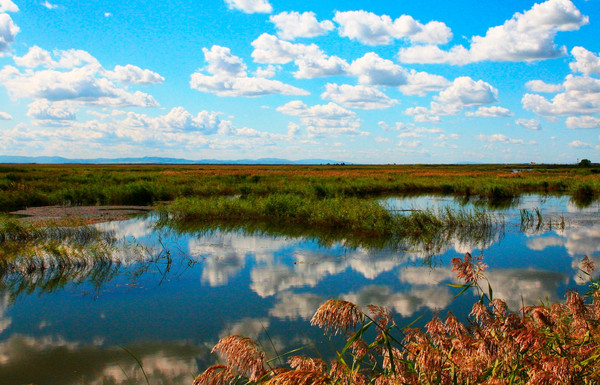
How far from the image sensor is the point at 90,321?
7.96 meters

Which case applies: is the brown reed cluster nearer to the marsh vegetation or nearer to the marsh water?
the marsh vegetation

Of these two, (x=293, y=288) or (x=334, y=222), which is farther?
(x=334, y=222)

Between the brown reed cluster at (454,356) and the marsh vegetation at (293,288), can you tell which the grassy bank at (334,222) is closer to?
the marsh vegetation at (293,288)

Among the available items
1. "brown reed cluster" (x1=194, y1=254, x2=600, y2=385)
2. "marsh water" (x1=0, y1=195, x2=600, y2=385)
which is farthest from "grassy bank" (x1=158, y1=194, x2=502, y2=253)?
"brown reed cluster" (x1=194, y1=254, x2=600, y2=385)

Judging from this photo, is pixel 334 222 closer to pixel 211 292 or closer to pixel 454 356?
pixel 211 292

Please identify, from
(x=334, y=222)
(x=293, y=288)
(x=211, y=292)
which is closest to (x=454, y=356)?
(x=293, y=288)

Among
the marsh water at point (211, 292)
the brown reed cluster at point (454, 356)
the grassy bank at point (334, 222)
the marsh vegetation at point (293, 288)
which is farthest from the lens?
the grassy bank at point (334, 222)

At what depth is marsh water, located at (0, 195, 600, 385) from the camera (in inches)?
257

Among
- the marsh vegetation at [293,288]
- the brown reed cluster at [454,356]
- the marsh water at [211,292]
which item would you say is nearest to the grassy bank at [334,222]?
the marsh vegetation at [293,288]

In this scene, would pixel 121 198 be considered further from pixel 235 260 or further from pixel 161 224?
pixel 235 260

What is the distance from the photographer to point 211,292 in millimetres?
9609

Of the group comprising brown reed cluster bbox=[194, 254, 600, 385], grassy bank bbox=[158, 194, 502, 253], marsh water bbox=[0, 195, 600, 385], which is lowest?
marsh water bbox=[0, 195, 600, 385]

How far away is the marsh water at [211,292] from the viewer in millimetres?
6535

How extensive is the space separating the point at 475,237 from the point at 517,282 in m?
5.93
